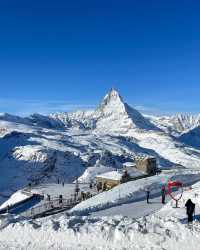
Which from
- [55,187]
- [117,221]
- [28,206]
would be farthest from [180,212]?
[55,187]

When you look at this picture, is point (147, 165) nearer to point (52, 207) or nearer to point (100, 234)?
point (52, 207)

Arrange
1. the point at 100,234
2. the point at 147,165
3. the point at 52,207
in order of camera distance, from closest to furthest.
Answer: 1. the point at 100,234
2. the point at 52,207
3. the point at 147,165

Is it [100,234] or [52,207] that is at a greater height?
[52,207]

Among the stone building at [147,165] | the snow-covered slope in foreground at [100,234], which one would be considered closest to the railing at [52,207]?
the snow-covered slope in foreground at [100,234]

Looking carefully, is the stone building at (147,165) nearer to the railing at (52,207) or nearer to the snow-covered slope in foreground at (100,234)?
the railing at (52,207)

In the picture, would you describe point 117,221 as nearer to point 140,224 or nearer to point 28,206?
point 140,224

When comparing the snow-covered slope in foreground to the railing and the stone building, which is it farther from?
the stone building

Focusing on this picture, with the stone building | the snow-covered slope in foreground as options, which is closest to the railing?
the snow-covered slope in foreground

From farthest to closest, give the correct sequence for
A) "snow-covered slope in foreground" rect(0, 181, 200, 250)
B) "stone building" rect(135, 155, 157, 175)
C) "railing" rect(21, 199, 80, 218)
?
"stone building" rect(135, 155, 157, 175) → "railing" rect(21, 199, 80, 218) → "snow-covered slope in foreground" rect(0, 181, 200, 250)

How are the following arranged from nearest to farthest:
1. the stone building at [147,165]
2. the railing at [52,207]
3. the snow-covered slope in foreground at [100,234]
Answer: the snow-covered slope in foreground at [100,234] → the railing at [52,207] → the stone building at [147,165]

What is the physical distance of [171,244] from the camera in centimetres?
1962

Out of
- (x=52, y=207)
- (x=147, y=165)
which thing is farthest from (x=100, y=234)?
(x=147, y=165)

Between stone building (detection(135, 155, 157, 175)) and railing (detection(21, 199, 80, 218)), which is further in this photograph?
stone building (detection(135, 155, 157, 175))

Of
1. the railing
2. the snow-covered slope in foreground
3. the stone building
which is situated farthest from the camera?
the stone building
